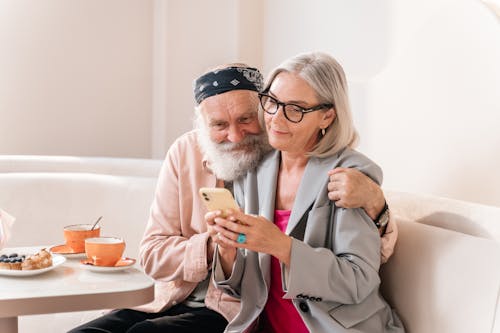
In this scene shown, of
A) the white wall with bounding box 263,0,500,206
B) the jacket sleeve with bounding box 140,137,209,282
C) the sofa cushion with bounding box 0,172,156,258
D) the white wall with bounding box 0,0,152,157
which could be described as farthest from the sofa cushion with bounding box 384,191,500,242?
the white wall with bounding box 0,0,152,157

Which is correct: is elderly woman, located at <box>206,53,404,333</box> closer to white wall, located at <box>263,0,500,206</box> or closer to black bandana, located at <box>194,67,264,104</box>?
black bandana, located at <box>194,67,264,104</box>

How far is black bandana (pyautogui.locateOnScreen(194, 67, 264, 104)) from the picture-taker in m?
2.01

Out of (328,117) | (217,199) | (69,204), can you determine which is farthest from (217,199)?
(69,204)

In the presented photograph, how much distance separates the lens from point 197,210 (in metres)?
2.06

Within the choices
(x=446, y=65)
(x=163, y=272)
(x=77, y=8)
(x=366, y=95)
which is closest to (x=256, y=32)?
(x=77, y=8)

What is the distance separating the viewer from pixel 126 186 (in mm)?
2838

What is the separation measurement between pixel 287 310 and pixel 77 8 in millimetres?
2668

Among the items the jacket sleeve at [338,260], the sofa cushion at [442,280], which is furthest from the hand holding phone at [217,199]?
the sofa cushion at [442,280]

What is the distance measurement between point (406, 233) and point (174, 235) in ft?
2.35

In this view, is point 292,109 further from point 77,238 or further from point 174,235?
point 77,238

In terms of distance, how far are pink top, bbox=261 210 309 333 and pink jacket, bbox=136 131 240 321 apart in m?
0.16

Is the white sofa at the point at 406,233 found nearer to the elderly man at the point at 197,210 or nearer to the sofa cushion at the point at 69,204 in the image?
the sofa cushion at the point at 69,204

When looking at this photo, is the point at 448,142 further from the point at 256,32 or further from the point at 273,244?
the point at 256,32

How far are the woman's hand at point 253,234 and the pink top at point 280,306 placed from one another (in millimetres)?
198
